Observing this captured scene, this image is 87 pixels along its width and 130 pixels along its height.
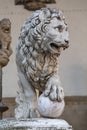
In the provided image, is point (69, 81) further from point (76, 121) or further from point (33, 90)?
point (33, 90)

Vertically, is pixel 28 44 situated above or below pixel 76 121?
above

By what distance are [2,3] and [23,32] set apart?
17.1 ft

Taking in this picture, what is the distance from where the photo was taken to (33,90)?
3.33m

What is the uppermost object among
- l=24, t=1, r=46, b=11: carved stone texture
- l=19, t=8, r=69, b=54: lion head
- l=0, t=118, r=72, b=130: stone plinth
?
l=24, t=1, r=46, b=11: carved stone texture

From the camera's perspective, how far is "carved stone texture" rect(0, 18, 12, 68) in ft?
16.7

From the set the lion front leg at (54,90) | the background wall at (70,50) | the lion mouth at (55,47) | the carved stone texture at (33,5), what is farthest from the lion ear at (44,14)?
the carved stone texture at (33,5)

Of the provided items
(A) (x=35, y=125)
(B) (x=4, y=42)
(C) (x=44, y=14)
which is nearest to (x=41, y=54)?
(C) (x=44, y=14)

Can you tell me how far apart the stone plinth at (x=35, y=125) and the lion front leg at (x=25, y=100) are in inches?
13.9

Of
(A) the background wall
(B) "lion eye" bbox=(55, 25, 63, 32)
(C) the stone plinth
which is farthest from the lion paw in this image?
(A) the background wall

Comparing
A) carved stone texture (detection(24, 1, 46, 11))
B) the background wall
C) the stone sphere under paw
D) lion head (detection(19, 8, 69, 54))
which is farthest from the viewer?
carved stone texture (detection(24, 1, 46, 11))

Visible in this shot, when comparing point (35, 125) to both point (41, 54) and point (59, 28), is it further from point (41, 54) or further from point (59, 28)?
point (59, 28)

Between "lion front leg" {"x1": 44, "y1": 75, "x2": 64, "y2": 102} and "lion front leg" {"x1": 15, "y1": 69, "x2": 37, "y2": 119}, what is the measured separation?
17 cm

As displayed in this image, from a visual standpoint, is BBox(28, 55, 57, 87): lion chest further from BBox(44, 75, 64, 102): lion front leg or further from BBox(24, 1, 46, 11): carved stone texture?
BBox(24, 1, 46, 11): carved stone texture

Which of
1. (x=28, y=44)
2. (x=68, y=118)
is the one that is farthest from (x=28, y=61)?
(x=68, y=118)
